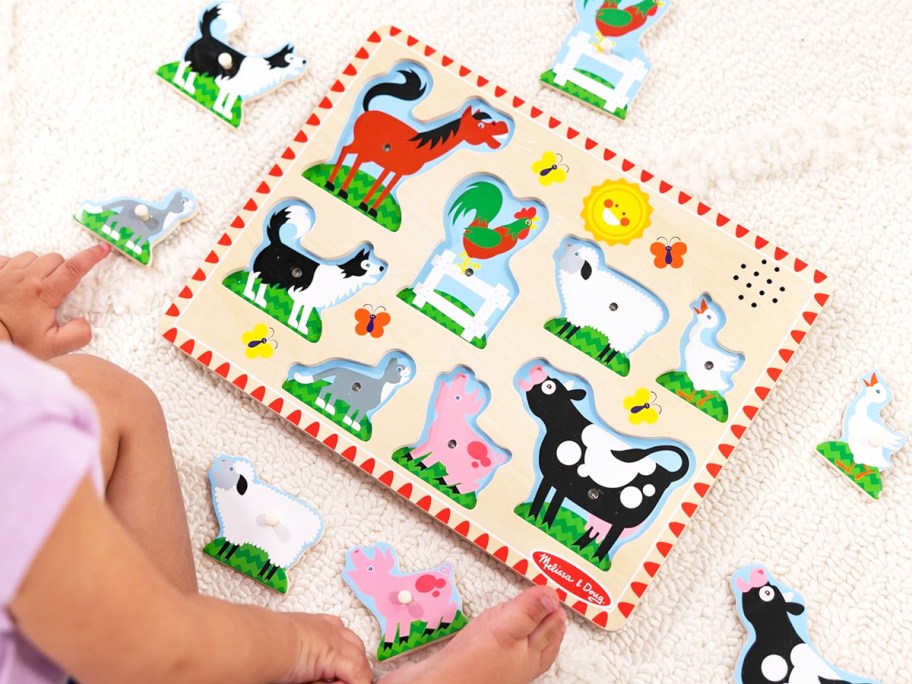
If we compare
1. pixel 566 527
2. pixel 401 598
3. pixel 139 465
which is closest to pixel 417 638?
pixel 401 598

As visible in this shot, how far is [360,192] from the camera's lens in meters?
0.80

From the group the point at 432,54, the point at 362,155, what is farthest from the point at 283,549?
the point at 432,54

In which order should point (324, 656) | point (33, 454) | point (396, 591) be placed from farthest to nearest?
1. point (396, 591)
2. point (324, 656)
3. point (33, 454)

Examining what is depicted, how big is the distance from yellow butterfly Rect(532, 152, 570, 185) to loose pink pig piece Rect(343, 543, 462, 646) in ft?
1.13

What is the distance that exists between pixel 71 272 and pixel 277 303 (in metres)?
0.18

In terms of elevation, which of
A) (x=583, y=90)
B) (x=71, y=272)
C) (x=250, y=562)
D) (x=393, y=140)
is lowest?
(x=250, y=562)

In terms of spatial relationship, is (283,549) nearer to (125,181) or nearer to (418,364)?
(418,364)

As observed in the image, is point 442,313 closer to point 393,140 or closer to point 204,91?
point 393,140

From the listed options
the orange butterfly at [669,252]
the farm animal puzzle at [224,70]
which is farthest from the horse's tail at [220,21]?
the orange butterfly at [669,252]

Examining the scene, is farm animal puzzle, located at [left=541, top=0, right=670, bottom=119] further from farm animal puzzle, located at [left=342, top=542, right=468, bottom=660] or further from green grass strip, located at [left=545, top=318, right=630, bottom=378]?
farm animal puzzle, located at [left=342, top=542, right=468, bottom=660]

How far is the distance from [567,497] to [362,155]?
35 centimetres

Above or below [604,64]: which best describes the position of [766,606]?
below

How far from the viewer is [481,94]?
814 millimetres

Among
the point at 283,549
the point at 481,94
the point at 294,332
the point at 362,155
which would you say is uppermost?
the point at 481,94
